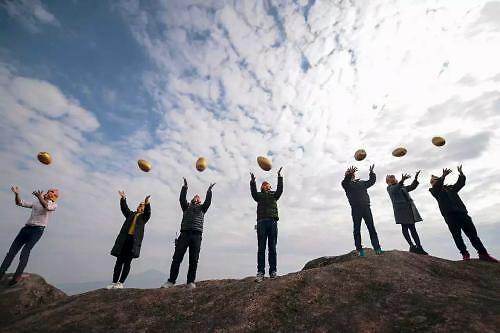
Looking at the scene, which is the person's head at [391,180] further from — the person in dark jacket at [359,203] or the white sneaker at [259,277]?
the white sneaker at [259,277]

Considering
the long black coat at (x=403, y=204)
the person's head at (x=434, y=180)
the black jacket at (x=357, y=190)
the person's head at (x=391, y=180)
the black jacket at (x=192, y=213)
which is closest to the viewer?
the black jacket at (x=192, y=213)

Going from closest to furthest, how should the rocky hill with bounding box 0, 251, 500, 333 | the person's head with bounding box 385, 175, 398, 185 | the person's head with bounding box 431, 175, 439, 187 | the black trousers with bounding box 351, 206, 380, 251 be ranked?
the rocky hill with bounding box 0, 251, 500, 333 → the black trousers with bounding box 351, 206, 380, 251 → the person's head with bounding box 431, 175, 439, 187 → the person's head with bounding box 385, 175, 398, 185

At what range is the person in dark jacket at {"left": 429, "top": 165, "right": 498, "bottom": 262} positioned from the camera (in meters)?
12.5

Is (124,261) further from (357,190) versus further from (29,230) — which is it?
(357,190)

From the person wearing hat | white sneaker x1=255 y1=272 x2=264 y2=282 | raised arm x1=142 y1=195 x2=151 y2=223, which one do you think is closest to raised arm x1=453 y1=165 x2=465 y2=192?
white sneaker x1=255 y1=272 x2=264 y2=282

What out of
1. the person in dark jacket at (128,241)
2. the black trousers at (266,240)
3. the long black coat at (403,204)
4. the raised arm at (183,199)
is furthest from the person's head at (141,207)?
the long black coat at (403,204)

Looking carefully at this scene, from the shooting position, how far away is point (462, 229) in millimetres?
12797

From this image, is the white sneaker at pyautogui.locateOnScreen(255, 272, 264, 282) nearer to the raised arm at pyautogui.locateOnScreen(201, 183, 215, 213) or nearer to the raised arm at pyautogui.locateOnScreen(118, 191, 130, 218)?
the raised arm at pyautogui.locateOnScreen(201, 183, 215, 213)

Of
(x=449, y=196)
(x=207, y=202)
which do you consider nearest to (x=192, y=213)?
(x=207, y=202)

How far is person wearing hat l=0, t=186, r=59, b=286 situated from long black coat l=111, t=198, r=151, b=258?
3105mm

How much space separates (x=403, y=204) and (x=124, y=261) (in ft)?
41.3

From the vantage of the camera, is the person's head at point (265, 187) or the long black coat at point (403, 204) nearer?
the person's head at point (265, 187)

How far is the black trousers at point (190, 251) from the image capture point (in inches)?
412

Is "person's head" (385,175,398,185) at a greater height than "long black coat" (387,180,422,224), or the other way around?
"person's head" (385,175,398,185)
